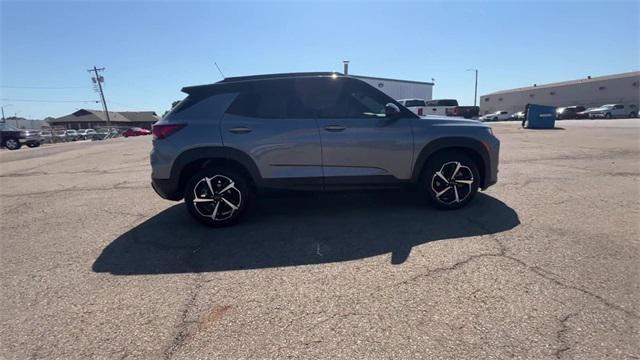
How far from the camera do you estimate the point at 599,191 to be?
5535 millimetres

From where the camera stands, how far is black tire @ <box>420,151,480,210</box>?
4.54 meters

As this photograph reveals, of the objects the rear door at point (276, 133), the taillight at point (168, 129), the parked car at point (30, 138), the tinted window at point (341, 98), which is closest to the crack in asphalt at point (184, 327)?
the rear door at point (276, 133)

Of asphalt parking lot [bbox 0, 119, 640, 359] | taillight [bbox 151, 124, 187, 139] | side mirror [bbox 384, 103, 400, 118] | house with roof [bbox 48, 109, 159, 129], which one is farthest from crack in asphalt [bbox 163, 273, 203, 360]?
house with roof [bbox 48, 109, 159, 129]

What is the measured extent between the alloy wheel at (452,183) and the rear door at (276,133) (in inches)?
67.0

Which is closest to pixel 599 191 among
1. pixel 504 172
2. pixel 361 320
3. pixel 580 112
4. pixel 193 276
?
pixel 504 172

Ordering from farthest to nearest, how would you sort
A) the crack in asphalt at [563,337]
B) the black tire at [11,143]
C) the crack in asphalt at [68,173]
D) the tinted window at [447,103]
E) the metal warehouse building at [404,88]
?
the metal warehouse building at [404,88], the tinted window at [447,103], the black tire at [11,143], the crack in asphalt at [68,173], the crack in asphalt at [563,337]

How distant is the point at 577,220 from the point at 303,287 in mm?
3772

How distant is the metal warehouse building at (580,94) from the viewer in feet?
188

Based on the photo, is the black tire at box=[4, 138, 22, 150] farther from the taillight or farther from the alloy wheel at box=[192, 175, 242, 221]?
the alloy wheel at box=[192, 175, 242, 221]

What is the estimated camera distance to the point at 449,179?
4586mm

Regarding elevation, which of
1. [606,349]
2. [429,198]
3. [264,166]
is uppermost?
[264,166]

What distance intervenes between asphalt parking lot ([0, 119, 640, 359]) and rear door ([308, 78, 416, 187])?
2.03 ft

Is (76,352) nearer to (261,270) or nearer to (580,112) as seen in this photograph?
(261,270)

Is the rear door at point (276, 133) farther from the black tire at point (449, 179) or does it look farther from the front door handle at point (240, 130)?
the black tire at point (449, 179)
